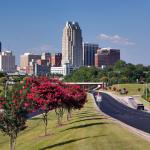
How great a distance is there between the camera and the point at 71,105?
65062 mm

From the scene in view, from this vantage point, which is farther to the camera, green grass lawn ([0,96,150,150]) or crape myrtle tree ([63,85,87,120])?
crape myrtle tree ([63,85,87,120])

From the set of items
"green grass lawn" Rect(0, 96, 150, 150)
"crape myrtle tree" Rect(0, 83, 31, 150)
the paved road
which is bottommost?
the paved road

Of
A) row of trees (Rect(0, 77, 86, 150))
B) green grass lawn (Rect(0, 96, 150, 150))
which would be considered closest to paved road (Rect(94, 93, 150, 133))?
green grass lawn (Rect(0, 96, 150, 150))

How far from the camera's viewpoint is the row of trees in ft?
128

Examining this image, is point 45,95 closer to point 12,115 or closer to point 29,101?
point 29,101

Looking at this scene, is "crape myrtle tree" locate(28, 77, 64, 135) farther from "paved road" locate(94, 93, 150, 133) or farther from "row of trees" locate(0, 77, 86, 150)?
"paved road" locate(94, 93, 150, 133)

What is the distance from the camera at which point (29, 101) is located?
46625 millimetres

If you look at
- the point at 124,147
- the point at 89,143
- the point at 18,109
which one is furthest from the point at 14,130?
the point at 124,147

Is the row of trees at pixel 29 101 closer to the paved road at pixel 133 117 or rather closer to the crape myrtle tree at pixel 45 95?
the crape myrtle tree at pixel 45 95

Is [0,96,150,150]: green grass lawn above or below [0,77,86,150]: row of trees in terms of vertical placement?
below

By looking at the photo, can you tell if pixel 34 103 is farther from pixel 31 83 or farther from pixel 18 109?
pixel 18 109

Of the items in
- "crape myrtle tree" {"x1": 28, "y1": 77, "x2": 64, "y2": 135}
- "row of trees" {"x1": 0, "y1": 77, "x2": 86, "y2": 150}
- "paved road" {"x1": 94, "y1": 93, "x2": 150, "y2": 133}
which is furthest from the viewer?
"paved road" {"x1": 94, "y1": 93, "x2": 150, "y2": 133}

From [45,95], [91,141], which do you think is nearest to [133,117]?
[45,95]

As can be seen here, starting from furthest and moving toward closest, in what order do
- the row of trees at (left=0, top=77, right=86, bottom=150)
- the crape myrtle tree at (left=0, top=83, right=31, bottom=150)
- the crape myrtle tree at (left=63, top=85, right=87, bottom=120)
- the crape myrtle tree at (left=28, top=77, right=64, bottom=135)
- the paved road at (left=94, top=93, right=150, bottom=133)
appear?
the crape myrtle tree at (left=63, top=85, right=87, bottom=120), the paved road at (left=94, top=93, right=150, bottom=133), the crape myrtle tree at (left=28, top=77, right=64, bottom=135), the row of trees at (left=0, top=77, right=86, bottom=150), the crape myrtle tree at (left=0, top=83, right=31, bottom=150)
